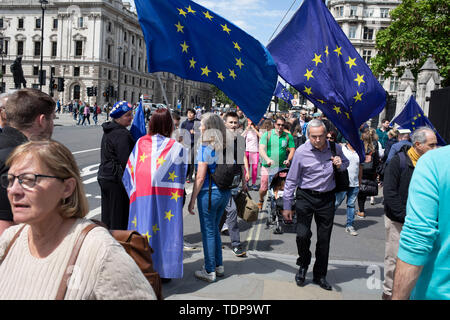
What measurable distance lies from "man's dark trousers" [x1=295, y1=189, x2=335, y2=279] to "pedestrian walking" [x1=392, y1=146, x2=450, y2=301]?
2.59 metres

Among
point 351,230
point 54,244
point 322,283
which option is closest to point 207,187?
point 322,283

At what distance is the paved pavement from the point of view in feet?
14.3

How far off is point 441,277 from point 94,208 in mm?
6894

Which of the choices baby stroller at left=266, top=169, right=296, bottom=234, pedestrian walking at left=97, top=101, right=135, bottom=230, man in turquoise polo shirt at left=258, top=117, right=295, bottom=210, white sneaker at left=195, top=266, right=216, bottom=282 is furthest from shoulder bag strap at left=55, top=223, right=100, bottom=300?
man in turquoise polo shirt at left=258, top=117, right=295, bottom=210

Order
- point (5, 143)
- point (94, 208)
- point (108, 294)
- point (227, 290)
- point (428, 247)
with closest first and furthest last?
1. point (108, 294)
2. point (428, 247)
3. point (5, 143)
4. point (227, 290)
5. point (94, 208)

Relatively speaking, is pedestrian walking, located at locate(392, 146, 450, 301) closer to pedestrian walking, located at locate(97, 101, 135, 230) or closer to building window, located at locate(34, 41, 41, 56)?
pedestrian walking, located at locate(97, 101, 135, 230)

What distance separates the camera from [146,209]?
4160 millimetres

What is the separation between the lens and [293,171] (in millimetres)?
4766

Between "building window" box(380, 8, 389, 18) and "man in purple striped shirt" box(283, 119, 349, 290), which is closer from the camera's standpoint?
"man in purple striped shirt" box(283, 119, 349, 290)

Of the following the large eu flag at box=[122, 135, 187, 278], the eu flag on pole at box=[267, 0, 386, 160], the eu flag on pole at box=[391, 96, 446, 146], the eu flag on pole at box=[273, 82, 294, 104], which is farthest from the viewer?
the eu flag on pole at box=[273, 82, 294, 104]

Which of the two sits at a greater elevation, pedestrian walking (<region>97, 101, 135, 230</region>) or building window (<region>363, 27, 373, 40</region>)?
building window (<region>363, 27, 373, 40</region>)

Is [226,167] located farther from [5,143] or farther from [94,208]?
[94,208]
